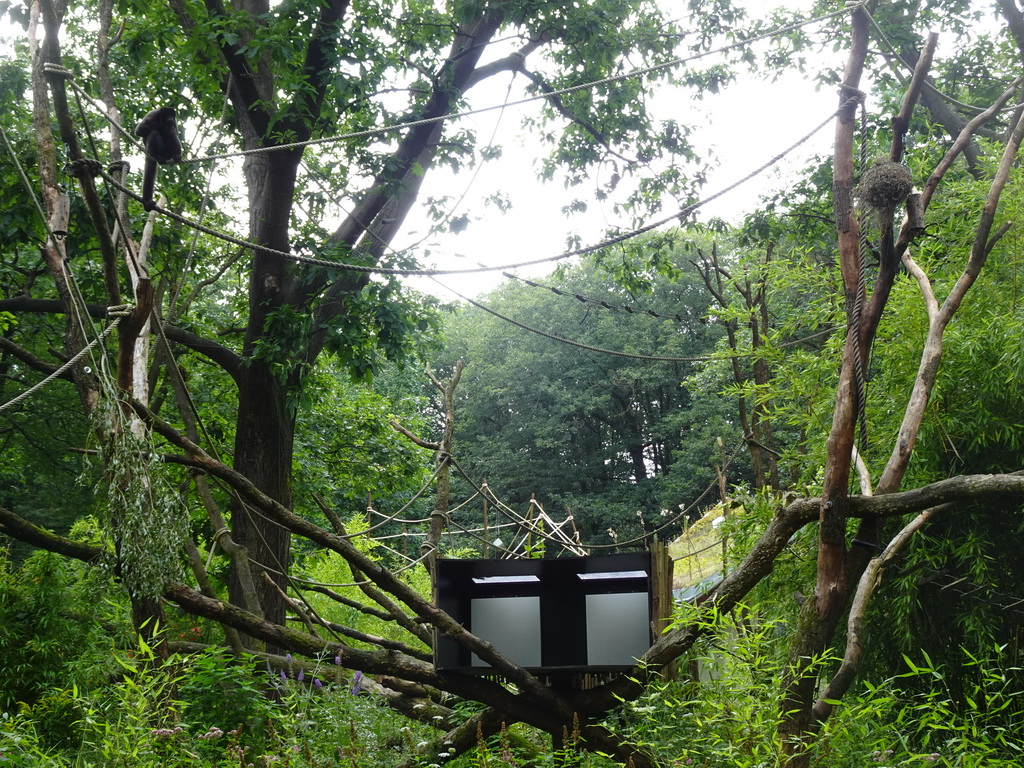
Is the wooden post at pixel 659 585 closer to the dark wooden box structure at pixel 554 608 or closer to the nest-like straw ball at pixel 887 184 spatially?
the dark wooden box structure at pixel 554 608

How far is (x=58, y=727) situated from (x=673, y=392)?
66.3 ft

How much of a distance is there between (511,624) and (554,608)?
25cm

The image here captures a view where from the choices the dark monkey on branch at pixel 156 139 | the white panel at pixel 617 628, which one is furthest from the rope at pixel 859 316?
the dark monkey on branch at pixel 156 139

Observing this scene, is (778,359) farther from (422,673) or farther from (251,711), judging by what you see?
(251,711)

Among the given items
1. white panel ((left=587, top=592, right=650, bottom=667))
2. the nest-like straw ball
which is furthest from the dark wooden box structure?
the nest-like straw ball

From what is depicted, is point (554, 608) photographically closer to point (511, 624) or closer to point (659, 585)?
point (511, 624)

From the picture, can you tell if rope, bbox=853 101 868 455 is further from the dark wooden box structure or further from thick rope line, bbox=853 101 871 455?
the dark wooden box structure

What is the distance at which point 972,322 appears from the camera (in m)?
3.99

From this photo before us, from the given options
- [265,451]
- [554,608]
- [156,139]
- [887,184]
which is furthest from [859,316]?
[265,451]

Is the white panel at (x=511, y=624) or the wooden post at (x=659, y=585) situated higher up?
the wooden post at (x=659, y=585)

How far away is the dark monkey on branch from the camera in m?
3.51

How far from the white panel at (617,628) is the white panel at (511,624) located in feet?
1.00

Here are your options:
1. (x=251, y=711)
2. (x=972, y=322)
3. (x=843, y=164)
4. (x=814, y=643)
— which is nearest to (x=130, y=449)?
(x=251, y=711)

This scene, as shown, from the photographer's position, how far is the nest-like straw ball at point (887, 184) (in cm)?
312
